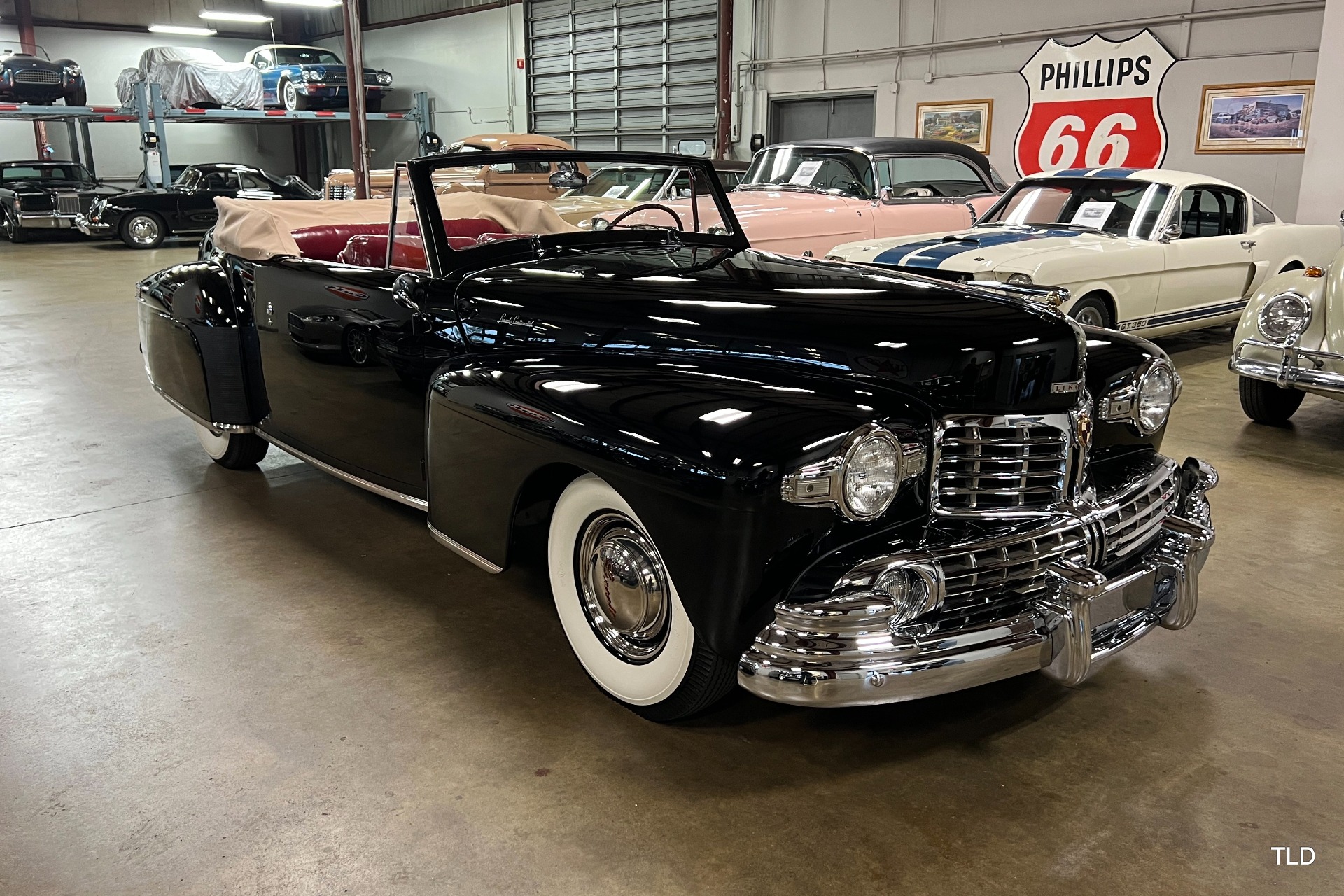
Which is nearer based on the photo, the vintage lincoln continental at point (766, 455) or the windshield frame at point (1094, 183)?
the vintage lincoln continental at point (766, 455)

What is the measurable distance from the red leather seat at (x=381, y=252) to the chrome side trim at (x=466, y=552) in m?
0.89

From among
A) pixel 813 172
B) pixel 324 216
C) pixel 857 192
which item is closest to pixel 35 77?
pixel 813 172

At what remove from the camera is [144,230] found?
49.4 feet

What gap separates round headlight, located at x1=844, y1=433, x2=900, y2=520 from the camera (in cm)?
209

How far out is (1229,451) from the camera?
4.96 metres

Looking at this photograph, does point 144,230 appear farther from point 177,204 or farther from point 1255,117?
point 1255,117

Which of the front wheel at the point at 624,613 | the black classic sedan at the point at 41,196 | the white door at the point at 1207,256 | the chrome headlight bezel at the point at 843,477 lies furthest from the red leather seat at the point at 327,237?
the black classic sedan at the point at 41,196

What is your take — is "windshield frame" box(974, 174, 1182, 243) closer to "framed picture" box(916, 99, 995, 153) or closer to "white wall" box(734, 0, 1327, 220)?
"white wall" box(734, 0, 1327, 220)

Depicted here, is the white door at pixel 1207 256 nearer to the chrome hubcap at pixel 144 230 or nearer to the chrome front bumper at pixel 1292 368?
the chrome front bumper at pixel 1292 368

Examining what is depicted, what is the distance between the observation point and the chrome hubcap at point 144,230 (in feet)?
49.0

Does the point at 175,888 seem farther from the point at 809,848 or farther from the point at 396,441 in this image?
the point at 396,441

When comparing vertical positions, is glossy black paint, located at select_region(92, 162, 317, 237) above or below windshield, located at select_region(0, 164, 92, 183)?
below

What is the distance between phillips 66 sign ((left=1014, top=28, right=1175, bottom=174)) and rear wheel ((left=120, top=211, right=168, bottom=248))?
12350 millimetres

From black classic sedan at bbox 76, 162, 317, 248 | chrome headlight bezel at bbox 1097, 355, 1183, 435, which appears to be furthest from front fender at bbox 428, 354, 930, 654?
black classic sedan at bbox 76, 162, 317, 248
